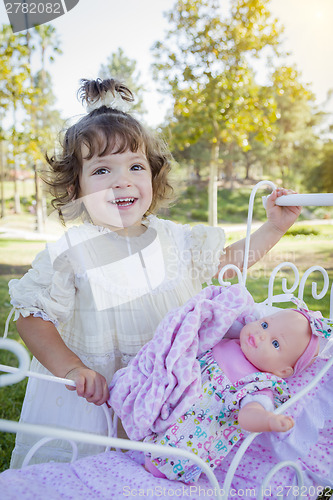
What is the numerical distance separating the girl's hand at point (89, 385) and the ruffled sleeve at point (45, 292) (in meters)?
0.17

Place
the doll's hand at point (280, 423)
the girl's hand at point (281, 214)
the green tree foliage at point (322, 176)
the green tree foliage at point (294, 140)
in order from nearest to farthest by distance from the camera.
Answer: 1. the doll's hand at point (280, 423)
2. the girl's hand at point (281, 214)
3. the green tree foliage at point (322, 176)
4. the green tree foliage at point (294, 140)

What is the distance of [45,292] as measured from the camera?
1147 millimetres

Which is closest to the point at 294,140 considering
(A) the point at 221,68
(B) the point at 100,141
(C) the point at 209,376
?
(A) the point at 221,68

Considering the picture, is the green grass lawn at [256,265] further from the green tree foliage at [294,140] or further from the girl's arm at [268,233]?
the green tree foliage at [294,140]

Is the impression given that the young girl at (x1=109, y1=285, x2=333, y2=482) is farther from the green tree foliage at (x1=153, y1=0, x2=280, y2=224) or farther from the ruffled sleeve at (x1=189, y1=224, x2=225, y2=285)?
the green tree foliage at (x1=153, y1=0, x2=280, y2=224)

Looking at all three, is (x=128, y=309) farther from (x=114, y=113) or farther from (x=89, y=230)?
(x=114, y=113)

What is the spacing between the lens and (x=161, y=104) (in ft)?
24.5

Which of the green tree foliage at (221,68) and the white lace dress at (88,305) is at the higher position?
the green tree foliage at (221,68)

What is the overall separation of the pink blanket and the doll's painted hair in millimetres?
521

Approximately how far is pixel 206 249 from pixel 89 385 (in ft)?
1.96

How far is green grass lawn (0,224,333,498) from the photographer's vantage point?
6.92 ft

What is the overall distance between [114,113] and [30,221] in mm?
10695

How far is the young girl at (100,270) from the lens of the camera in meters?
1.16

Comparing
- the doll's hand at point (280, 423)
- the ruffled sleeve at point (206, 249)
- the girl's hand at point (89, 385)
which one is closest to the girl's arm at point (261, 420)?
the doll's hand at point (280, 423)
